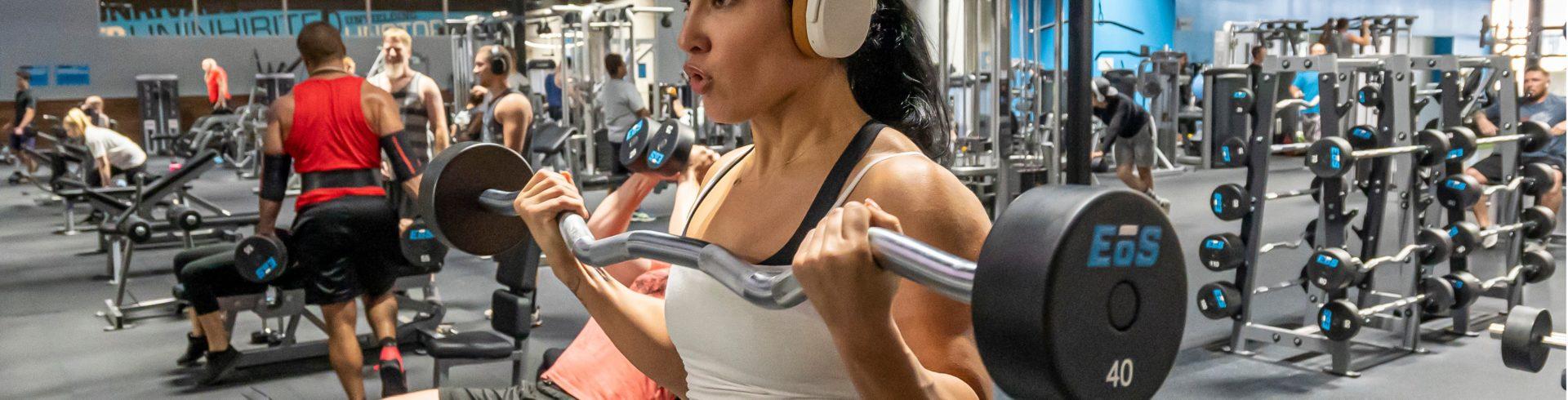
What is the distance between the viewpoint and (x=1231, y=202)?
167 inches

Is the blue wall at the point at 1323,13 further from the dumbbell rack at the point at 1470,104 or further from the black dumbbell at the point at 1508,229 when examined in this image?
the black dumbbell at the point at 1508,229

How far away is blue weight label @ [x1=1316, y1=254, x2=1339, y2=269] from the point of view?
159 inches

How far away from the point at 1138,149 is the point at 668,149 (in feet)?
21.4

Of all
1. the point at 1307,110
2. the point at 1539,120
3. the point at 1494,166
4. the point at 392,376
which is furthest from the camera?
the point at 1307,110

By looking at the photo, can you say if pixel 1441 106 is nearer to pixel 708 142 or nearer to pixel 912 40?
pixel 912 40

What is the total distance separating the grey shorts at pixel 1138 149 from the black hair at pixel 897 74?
23.1ft

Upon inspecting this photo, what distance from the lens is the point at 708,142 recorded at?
9.86 meters

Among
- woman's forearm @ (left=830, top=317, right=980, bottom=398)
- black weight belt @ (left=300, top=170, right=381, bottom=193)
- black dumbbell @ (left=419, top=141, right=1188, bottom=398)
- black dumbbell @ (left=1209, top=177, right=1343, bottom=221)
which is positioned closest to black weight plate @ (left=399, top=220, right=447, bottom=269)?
black weight belt @ (left=300, top=170, right=381, bottom=193)

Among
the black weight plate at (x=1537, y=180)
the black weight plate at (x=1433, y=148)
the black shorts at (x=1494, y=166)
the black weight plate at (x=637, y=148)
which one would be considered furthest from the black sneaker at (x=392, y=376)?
the black shorts at (x=1494, y=166)

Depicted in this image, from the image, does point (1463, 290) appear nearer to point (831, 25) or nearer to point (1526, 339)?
point (1526, 339)

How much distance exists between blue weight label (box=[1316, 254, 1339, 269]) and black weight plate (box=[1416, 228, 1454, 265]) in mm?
545

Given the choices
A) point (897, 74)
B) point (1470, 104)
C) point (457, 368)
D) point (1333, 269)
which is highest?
point (897, 74)

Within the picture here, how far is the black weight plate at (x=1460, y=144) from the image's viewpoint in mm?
4375

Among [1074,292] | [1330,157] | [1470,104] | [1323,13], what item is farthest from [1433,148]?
[1323,13]
